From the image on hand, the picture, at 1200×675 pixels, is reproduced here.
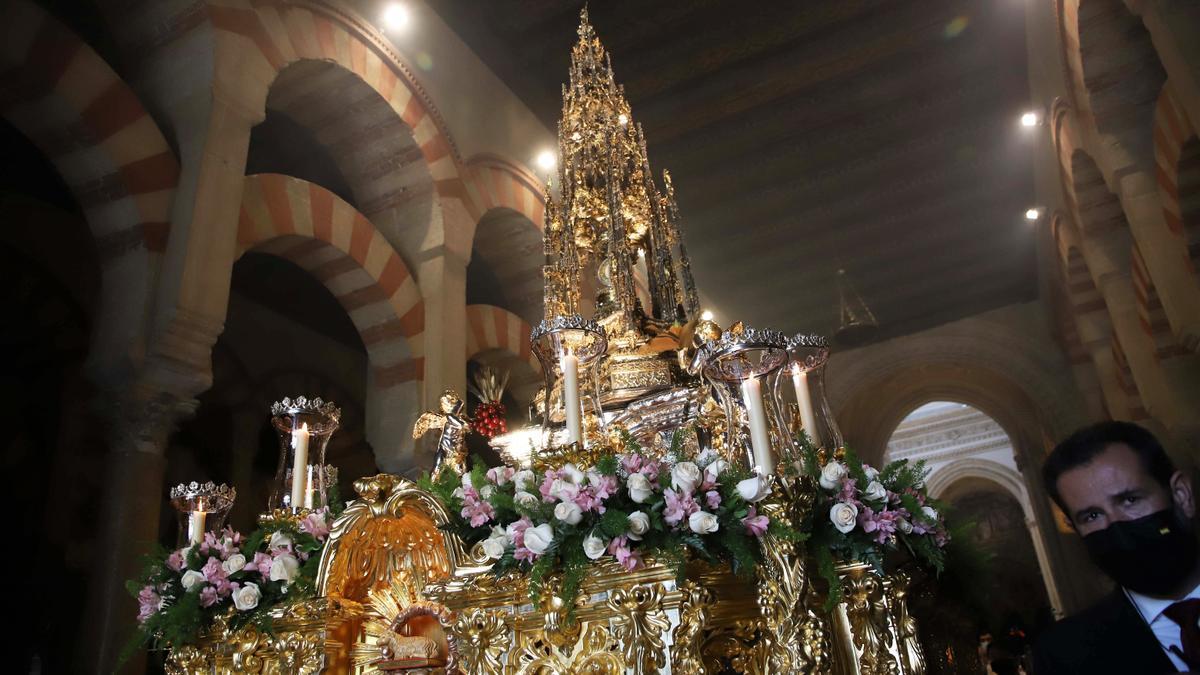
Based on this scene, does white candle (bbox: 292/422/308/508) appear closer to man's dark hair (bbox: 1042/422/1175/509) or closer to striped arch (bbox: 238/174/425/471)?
striped arch (bbox: 238/174/425/471)

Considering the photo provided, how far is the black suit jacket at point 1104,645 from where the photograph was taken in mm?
1212

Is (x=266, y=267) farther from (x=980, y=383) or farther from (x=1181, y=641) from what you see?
(x=980, y=383)

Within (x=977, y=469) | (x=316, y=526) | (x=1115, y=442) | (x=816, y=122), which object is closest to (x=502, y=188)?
(x=816, y=122)

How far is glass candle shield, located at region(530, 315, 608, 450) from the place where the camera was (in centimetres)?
224

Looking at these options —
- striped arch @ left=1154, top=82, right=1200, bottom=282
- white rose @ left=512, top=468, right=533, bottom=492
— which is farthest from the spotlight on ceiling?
striped arch @ left=1154, top=82, right=1200, bottom=282

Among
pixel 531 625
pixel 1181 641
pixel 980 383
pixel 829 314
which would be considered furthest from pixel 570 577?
pixel 980 383

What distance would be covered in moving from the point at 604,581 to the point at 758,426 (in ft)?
1.94

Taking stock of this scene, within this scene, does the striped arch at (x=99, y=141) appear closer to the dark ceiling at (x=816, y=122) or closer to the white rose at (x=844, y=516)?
the dark ceiling at (x=816, y=122)

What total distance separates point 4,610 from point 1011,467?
17677mm

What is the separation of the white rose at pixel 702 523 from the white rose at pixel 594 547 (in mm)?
201

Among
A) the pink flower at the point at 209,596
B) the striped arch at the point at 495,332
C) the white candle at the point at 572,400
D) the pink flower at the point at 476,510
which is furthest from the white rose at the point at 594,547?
the striped arch at the point at 495,332

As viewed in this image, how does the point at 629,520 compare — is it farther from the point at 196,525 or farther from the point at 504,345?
the point at 504,345

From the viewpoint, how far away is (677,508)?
1.67 m

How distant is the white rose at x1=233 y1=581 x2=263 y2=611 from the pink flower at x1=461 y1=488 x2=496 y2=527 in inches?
29.4
